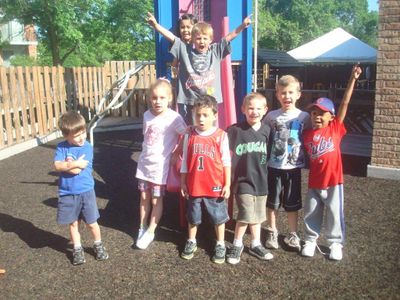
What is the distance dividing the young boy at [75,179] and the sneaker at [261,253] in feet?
4.41

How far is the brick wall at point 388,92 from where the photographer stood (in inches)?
→ 225

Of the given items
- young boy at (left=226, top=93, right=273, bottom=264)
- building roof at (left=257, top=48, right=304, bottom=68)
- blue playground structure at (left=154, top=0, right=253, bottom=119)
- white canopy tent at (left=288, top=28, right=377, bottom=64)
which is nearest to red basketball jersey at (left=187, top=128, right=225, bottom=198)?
young boy at (left=226, top=93, right=273, bottom=264)

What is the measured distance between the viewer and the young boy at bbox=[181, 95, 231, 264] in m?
3.55

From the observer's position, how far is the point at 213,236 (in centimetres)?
422

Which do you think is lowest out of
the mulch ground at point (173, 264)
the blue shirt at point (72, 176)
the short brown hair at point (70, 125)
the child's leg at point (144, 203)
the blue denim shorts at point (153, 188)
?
the mulch ground at point (173, 264)

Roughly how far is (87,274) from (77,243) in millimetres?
368

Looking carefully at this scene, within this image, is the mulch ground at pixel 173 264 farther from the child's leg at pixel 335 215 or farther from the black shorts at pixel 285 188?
the black shorts at pixel 285 188

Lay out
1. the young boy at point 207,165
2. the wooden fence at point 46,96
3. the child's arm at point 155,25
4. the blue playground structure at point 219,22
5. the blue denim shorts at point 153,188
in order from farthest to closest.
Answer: the wooden fence at point 46,96, the blue playground structure at point 219,22, the child's arm at point 155,25, the blue denim shorts at point 153,188, the young boy at point 207,165

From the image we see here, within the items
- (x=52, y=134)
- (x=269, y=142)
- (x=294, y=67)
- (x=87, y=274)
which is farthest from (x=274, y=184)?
(x=294, y=67)

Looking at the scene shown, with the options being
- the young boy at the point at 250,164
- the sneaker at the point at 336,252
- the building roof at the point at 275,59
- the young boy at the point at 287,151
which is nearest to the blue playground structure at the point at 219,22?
the young boy at the point at 287,151

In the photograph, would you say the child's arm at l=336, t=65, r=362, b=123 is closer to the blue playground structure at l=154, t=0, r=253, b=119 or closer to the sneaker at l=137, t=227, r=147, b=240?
the blue playground structure at l=154, t=0, r=253, b=119

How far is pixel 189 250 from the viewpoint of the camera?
12.3 feet

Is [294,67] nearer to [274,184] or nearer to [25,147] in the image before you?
[25,147]

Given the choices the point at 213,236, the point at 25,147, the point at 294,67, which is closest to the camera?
the point at 213,236
